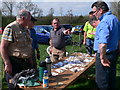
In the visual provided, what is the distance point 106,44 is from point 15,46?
4.33ft

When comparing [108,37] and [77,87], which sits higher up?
[108,37]

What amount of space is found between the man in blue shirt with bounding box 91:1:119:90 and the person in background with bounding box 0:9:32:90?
43.1 inches

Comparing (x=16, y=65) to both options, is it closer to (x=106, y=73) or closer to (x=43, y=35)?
(x=106, y=73)

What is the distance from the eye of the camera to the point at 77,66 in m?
3.28

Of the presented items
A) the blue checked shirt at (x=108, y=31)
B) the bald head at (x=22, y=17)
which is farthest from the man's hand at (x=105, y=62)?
the bald head at (x=22, y=17)

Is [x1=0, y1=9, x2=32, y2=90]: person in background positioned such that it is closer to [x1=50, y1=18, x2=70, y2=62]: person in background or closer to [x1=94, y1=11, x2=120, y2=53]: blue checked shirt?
[x1=94, y1=11, x2=120, y2=53]: blue checked shirt

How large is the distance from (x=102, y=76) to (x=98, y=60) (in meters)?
0.25

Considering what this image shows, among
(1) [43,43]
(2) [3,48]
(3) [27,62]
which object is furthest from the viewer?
(1) [43,43]

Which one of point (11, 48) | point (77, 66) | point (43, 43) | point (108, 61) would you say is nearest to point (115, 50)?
point (108, 61)

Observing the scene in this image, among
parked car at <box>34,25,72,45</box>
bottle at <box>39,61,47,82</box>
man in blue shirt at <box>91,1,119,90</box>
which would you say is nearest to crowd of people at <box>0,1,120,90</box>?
man in blue shirt at <box>91,1,119,90</box>

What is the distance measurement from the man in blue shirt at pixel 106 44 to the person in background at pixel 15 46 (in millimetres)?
1094

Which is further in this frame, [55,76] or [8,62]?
[55,76]

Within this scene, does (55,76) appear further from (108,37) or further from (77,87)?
(77,87)

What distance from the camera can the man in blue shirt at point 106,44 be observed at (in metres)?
2.46
